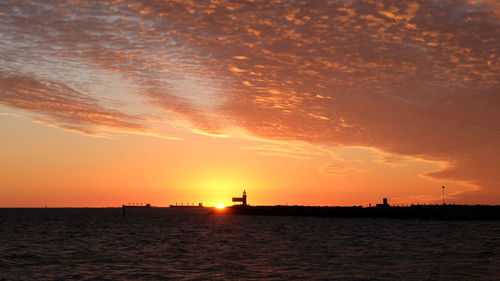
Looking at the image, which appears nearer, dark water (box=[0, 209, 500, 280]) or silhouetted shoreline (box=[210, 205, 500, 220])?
dark water (box=[0, 209, 500, 280])

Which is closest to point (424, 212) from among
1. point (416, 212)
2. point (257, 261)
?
point (416, 212)

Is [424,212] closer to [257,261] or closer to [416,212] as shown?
[416,212]

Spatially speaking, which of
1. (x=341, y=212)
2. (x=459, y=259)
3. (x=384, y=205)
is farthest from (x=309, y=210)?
(x=459, y=259)

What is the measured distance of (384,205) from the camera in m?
174

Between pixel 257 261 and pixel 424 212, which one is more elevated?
pixel 424 212

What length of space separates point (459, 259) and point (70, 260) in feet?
118

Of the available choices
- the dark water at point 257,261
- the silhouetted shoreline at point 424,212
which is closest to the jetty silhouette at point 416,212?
the silhouetted shoreline at point 424,212

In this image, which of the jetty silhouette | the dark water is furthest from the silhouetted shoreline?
the dark water

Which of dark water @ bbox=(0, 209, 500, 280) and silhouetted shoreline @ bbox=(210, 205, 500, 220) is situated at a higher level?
silhouetted shoreline @ bbox=(210, 205, 500, 220)

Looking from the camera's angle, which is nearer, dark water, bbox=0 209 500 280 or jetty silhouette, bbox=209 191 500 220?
dark water, bbox=0 209 500 280

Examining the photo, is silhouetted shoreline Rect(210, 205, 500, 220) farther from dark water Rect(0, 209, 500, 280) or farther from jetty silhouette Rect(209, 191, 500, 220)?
dark water Rect(0, 209, 500, 280)

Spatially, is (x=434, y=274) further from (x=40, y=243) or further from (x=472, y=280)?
(x=40, y=243)

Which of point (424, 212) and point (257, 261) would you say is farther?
point (424, 212)

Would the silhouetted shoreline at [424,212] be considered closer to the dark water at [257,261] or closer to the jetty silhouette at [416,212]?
the jetty silhouette at [416,212]
